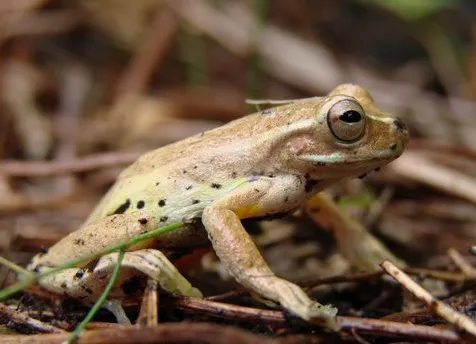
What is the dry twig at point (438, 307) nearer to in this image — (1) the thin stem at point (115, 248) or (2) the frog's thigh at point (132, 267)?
(2) the frog's thigh at point (132, 267)

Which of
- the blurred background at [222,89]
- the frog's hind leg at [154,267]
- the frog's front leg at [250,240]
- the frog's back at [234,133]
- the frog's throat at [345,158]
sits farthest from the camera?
the blurred background at [222,89]

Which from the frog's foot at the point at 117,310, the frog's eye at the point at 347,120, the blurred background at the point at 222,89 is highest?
the blurred background at the point at 222,89

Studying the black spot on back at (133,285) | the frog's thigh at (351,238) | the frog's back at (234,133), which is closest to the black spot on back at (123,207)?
the frog's back at (234,133)

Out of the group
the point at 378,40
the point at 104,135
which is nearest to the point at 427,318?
the point at 104,135

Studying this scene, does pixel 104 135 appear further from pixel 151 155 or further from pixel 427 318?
pixel 427 318

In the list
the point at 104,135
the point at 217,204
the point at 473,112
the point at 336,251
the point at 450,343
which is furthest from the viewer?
the point at 473,112

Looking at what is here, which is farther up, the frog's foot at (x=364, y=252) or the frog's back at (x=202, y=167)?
the frog's back at (x=202, y=167)

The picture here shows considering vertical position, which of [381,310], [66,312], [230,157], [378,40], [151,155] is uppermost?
[378,40]

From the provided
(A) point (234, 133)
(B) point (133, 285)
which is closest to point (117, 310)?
(B) point (133, 285)

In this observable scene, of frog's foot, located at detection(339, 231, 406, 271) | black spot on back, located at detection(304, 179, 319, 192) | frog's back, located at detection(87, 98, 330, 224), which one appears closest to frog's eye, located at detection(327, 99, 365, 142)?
frog's back, located at detection(87, 98, 330, 224)
